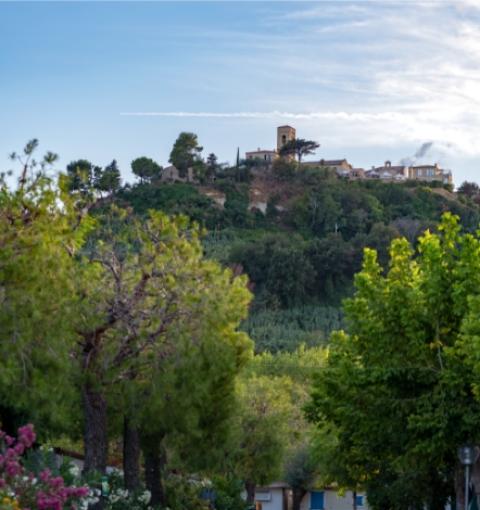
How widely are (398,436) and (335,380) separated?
2642 mm

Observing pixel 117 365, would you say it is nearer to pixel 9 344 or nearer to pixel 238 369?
pixel 9 344

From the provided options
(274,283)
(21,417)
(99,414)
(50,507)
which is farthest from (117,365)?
(274,283)

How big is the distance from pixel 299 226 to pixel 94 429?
378 ft

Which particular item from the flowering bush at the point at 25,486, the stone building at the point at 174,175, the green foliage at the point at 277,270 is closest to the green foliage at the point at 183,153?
the stone building at the point at 174,175

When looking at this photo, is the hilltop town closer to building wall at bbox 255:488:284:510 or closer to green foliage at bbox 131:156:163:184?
green foliage at bbox 131:156:163:184

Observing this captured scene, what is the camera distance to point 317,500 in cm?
5450

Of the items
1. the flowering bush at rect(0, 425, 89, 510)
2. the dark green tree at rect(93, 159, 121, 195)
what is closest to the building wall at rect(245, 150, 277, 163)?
the dark green tree at rect(93, 159, 121, 195)

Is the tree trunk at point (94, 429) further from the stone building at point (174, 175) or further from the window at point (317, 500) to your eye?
the stone building at point (174, 175)

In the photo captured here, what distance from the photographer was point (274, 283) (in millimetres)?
105125

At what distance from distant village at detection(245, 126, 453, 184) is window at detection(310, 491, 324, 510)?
354 ft

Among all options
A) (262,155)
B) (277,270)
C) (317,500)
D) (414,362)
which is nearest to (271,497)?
(317,500)

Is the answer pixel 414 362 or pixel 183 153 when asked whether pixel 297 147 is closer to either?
pixel 183 153

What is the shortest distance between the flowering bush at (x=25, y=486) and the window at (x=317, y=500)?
1558 inches

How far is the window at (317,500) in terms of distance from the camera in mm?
54375
